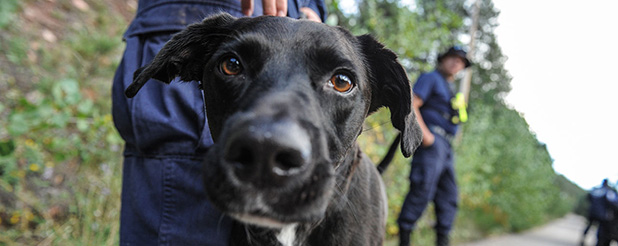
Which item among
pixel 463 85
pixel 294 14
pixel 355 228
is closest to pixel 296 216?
pixel 355 228

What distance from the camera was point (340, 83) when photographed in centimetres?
153

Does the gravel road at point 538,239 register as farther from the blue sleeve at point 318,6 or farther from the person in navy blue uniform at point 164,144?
the person in navy blue uniform at point 164,144

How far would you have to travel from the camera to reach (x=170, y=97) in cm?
161

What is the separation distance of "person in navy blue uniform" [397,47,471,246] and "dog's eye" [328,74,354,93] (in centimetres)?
273

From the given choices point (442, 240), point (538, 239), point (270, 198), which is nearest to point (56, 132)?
Answer: point (270, 198)

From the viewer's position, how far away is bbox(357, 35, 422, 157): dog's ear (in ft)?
5.71

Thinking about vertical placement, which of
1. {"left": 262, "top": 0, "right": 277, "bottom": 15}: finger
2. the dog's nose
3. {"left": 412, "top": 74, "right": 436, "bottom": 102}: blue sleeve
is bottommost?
the dog's nose

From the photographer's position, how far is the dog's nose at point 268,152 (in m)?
0.96

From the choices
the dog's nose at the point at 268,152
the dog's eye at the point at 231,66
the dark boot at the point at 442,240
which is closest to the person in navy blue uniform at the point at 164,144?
the dog's eye at the point at 231,66

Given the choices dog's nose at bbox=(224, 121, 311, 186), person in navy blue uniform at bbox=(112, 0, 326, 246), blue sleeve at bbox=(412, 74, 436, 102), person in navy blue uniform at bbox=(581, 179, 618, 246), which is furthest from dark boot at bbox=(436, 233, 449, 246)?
person in navy blue uniform at bbox=(581, 179, 618, 246)

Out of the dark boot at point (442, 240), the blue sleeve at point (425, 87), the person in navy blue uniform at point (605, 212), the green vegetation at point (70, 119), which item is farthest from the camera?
the person in navy blue uniform at point (605, 212)

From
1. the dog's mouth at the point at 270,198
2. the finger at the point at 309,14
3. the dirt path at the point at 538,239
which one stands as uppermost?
the finger at the point at 309,14

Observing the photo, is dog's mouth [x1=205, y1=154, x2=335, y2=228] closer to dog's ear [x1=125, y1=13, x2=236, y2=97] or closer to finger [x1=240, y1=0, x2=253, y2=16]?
dog's ear [x1=125, y1=13, x2=236, y2=97]

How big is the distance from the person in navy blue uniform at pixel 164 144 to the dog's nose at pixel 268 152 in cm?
60
